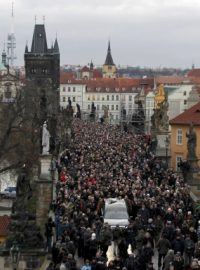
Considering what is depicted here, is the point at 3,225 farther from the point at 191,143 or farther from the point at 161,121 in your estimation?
the point at 161,121

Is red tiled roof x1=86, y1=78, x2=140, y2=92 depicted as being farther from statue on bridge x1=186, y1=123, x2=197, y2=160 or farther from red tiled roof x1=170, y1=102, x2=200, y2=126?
statue on bridge x1=186, y1=123, x2=197, y2=160

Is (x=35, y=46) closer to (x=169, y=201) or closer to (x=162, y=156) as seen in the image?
(x=162, y=156)

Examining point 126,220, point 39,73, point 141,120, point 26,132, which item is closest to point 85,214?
point 126,220

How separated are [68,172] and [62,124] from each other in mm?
34212

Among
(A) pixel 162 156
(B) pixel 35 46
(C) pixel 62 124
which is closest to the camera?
(A) pixel 162 156

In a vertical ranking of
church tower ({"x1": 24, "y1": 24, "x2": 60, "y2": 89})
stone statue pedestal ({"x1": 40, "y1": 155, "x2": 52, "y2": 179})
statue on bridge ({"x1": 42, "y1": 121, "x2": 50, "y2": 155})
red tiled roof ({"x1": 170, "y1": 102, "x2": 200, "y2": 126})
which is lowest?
stone statue pedestal ({"x1": 40, "y1": 155, "x2": 52, "y2": 179})

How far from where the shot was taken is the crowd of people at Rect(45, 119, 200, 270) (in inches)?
680

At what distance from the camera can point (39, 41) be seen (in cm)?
13838

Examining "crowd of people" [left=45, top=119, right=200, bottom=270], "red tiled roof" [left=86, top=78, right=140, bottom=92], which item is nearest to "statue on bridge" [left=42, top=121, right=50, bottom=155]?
"crowd of people" [left=45, top=119, right=200, bottom=270]

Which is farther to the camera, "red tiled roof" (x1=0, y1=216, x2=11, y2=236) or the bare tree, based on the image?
the bare tree

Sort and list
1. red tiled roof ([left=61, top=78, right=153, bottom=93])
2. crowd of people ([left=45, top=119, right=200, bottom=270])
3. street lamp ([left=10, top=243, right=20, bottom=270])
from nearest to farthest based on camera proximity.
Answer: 1. crowd of people ([left=45, top=119, right=200, bottom=270])
2. street lamp ([left=10, top=243, right=20, bottom=270])
3. red tiled roof ([left=61, top=78, right=153, bottom=93])

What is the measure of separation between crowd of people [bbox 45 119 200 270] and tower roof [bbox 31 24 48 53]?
103m

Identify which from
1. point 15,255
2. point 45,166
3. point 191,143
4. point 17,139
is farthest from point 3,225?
point 17,139

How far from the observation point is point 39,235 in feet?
70.0
